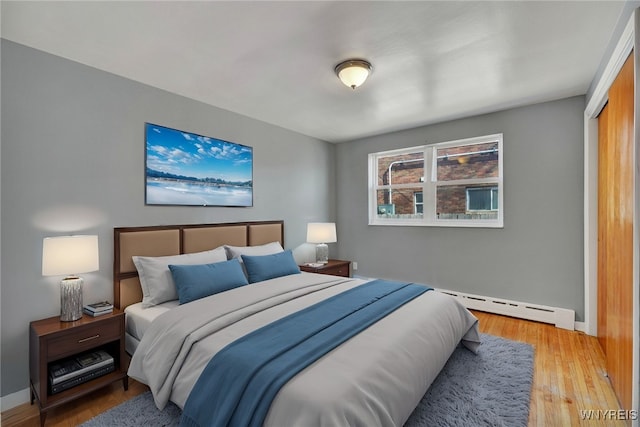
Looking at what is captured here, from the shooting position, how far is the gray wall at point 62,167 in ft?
6.88

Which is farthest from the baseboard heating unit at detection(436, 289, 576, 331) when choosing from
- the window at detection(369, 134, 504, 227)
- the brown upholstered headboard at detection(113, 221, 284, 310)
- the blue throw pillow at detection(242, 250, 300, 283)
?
the brown upholstered headboard at detection(113, 221, 284, 310)

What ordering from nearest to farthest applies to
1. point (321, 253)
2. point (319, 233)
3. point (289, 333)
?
point (289, 333)
point (319, 233)
point (321, 253)

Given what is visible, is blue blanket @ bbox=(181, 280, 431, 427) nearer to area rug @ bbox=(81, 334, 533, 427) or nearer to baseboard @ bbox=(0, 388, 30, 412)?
area rug @ bbox=(81, 334, 533, 427)

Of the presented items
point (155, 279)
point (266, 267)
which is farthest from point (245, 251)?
point (155, 279)

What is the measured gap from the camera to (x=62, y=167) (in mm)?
2332

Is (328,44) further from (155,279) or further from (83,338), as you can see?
(83,338)

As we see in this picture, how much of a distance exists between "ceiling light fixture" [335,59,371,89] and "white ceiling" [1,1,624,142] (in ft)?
0.19

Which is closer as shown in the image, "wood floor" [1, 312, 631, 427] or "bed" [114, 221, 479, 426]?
"bed" [114, 221, 479, 426]

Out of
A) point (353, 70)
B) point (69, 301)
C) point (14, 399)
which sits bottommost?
point (14, 399)

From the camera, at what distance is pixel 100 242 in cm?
254

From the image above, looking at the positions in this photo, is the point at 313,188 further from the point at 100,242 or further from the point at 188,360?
the point at 188,360

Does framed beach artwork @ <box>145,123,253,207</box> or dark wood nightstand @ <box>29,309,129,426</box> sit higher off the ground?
framed beach artwork @ <box>145,123,253,207</box>

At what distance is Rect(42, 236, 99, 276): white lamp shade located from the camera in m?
2.02

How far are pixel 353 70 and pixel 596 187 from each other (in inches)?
105
